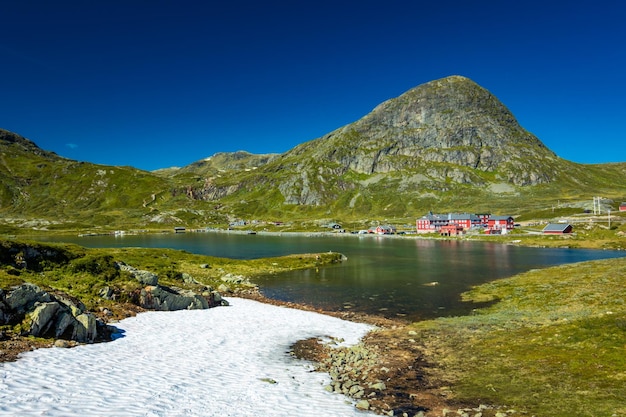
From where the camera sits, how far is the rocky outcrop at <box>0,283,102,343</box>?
20.0 meters

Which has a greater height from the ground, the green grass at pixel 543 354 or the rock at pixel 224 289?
the green grass at pixel 543 354

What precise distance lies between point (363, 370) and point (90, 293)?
79.3 ft

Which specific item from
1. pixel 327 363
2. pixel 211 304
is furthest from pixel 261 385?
pixel 211 304

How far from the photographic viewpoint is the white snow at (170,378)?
45.3 feet

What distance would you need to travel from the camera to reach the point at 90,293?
103 ft

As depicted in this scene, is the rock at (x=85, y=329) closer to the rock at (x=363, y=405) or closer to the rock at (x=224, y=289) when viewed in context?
the rock at (x=363, y=405)

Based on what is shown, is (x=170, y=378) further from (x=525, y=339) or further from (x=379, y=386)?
(x=525, y=339)

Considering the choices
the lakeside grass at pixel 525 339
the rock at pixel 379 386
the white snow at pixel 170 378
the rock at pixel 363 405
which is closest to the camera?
A: the white snow at pixel 170 378

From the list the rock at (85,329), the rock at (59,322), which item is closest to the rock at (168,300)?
the rock at (59,322)

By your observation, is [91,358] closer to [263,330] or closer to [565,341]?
[263,330]

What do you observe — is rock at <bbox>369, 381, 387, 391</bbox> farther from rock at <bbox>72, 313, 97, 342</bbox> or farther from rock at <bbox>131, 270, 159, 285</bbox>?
rock at <bbox>131, 270, 159, 285</bbox>

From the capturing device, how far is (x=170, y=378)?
57.8ft

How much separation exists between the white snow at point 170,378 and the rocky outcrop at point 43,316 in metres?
1.61

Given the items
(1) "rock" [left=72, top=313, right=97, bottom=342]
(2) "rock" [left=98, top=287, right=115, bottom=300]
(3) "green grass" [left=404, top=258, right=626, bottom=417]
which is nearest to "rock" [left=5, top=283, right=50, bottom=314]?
(1) "rock" [left=72, top=313, right=97, bottom=342]
